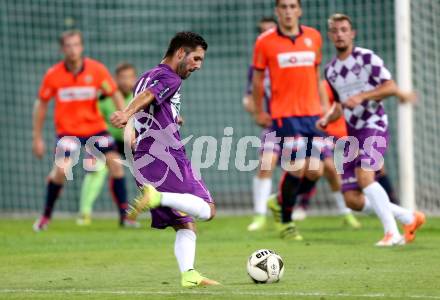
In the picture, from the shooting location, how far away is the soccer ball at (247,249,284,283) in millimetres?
7812

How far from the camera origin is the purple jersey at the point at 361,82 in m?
10.8

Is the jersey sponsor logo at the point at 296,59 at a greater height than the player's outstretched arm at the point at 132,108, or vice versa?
the jersey sponsor logo at the point at 296,59

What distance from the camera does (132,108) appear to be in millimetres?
7367

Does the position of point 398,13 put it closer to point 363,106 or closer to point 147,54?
point 363,106

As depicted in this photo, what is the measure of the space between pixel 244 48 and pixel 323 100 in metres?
7.26

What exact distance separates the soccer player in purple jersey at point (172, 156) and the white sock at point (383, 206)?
3.06m

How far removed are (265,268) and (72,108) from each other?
7.34 metres

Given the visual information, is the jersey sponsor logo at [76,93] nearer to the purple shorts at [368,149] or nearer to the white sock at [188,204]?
the purple shorts at [368,149]

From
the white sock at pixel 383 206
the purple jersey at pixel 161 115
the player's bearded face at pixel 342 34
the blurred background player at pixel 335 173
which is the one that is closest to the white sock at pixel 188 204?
the purple jersey at pixel 161 115

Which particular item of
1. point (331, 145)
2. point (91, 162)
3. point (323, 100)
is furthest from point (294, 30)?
point (91, 162)

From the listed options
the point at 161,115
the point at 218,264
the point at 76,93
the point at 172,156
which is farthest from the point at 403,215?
the point at 76,93

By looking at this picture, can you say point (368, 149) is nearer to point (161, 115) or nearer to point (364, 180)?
point (364, 180)

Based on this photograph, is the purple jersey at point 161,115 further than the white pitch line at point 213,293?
Yes

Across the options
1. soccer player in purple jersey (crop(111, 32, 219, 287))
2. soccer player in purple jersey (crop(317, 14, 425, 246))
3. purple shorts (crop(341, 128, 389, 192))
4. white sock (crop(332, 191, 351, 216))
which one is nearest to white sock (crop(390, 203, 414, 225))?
soccer player in purple jersey (crop(317, 14, 425, 246))
